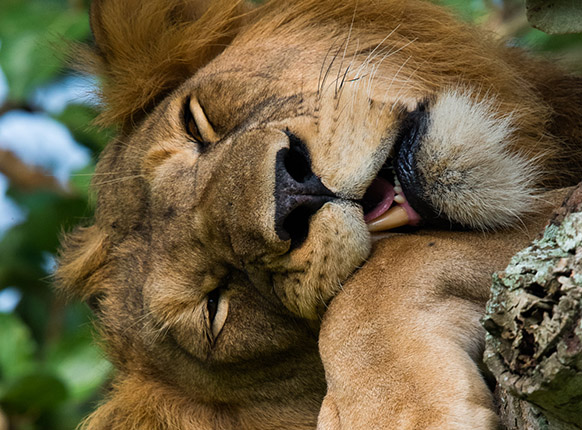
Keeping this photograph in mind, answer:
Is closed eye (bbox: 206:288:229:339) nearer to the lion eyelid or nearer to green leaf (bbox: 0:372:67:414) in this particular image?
the lion eyelid

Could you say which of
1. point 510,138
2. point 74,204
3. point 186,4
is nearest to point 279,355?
point 510,138

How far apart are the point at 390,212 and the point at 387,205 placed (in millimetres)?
24

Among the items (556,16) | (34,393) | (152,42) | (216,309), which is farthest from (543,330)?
(34,393)

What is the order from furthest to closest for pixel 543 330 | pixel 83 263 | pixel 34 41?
pixel 34 41, pixel 83 263, pixel 543 330

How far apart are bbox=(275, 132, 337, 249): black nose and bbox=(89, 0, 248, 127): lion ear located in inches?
49.0

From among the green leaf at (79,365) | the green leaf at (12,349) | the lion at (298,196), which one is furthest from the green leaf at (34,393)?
the lion at (298,196)

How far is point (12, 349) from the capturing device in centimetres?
447

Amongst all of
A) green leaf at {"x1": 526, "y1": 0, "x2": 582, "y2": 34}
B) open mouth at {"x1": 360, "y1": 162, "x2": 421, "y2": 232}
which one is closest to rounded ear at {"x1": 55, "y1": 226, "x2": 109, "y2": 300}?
open mouth at {"x1": 360, "y1": 162, "x2": 421, "y2": 232}

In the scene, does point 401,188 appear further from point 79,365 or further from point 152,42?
point 79,365

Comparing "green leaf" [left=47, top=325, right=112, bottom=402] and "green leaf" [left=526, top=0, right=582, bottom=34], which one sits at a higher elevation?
"green leaf" [left=526, top=0, right=582, bottom=34]

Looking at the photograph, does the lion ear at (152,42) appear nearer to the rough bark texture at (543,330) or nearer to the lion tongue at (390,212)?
the lion tongue at (390,212)

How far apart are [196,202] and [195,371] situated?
721 mm

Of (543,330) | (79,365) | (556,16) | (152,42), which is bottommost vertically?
(79,365)

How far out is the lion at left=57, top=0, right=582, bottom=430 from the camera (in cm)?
226
